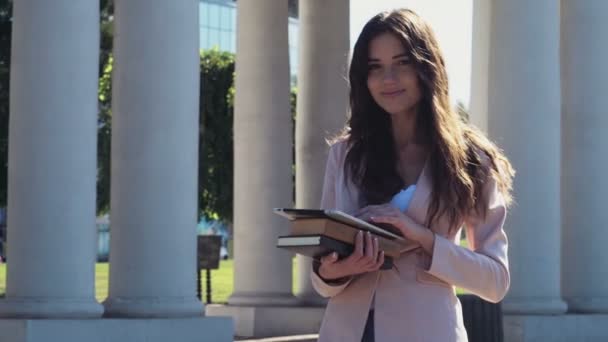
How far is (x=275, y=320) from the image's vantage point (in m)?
59.0

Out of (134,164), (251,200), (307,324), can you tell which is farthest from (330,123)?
(134,164)

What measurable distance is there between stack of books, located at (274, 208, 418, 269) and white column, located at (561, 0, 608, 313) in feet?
157

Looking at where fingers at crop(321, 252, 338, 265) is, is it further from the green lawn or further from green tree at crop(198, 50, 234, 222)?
green tree at crop(198, 50, 234, 222)

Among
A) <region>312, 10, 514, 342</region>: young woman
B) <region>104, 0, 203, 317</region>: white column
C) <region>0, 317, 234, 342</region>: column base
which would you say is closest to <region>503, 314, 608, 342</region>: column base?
<region>0, 317, 234, 342</region>: column base

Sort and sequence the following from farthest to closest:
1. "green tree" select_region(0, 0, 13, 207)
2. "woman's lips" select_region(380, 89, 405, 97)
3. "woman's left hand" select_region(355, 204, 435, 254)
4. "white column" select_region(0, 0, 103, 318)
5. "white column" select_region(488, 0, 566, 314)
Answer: "green tree" select_region(0, 0, 13, 207) < "white column" select_region(488, 0, 566, 314) < "white column" select_region(0, 0, 103, 318) < "woman's lips" select_region(380, 89, 405, 97) < "woman's left hand" select_region(355, 204, 435, 254)

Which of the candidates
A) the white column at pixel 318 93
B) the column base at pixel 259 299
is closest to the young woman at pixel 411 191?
the column base at pixel 259 299

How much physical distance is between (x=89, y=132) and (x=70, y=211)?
7.81 feet

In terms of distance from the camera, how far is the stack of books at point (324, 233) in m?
9.77

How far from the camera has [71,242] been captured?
38.0 metres

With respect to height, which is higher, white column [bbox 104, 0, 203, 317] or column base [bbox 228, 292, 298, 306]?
white column [bbox 104, 0, 203, 317]

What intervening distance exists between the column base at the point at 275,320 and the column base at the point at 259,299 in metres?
0.45

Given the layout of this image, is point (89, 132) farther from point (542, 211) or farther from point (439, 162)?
point (439, 162)

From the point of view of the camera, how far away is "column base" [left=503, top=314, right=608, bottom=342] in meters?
51.8

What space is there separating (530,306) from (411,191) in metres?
42.5
